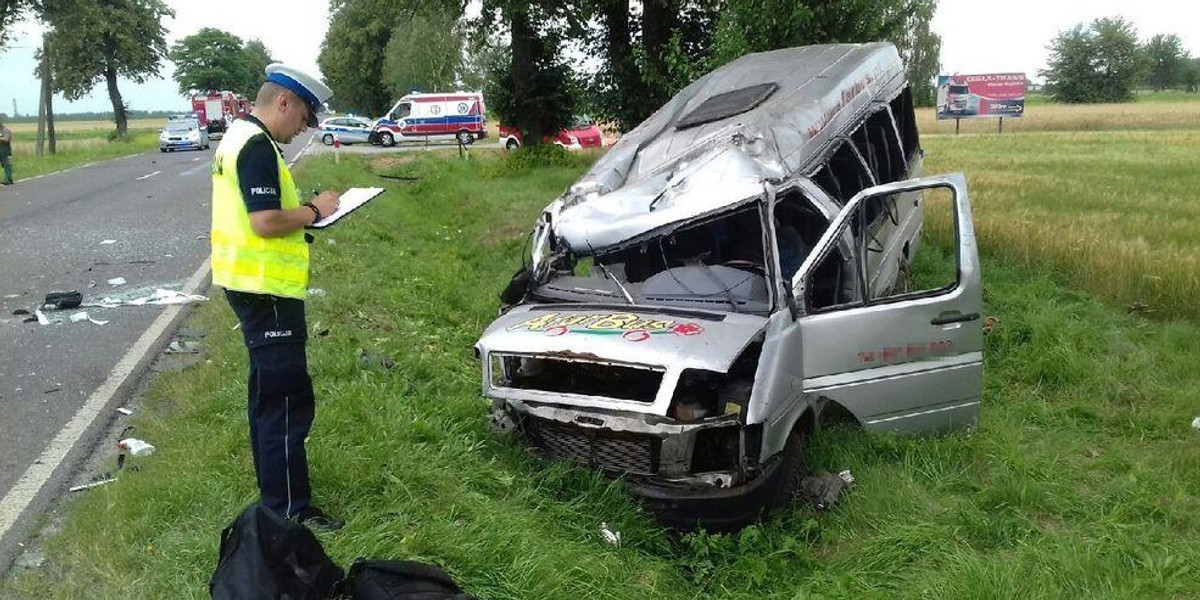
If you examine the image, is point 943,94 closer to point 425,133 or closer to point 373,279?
point 425,133

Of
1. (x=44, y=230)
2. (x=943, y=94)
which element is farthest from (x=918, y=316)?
(x=943, y=94)

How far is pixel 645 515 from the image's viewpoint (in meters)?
3.91

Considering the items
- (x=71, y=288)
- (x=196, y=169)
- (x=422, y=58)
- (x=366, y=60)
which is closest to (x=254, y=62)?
(x=366, y=60)

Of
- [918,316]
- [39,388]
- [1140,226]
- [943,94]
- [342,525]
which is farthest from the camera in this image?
[943,94]

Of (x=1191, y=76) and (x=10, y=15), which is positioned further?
(x=1191, y=76)

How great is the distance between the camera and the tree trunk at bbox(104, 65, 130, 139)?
46.5m

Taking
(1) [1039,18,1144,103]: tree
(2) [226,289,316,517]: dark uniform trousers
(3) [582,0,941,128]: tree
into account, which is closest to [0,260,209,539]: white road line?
(2) [226,289,316,517]: dark uniform trousers

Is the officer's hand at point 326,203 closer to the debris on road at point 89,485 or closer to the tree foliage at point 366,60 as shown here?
the debris on road at point 89,485

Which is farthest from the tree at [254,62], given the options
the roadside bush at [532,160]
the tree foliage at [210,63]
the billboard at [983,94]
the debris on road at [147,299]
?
the debris on road at [147,299]

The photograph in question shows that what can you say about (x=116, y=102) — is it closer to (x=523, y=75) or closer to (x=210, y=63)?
(x=523, y=75)

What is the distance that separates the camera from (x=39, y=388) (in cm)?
505

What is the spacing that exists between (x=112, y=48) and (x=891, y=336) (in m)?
52.9

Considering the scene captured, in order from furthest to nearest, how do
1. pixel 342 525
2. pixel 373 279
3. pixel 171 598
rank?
pixel 373 279, pixel 342 525, pixel 171 598

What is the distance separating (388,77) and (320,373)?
48.9 metres
